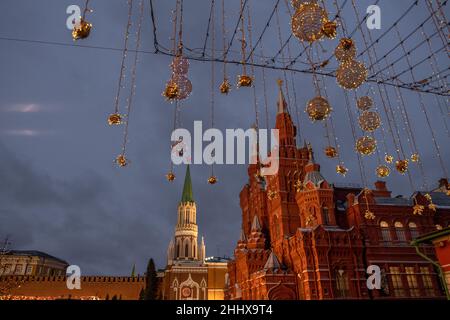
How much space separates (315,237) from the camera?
27.2m

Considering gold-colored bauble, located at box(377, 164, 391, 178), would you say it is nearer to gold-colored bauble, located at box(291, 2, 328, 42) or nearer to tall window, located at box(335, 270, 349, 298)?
gold-colored bauble, located at box(291, 2, 328, 42)

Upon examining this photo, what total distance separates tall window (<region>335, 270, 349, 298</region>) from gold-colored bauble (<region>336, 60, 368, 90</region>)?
2192 cm

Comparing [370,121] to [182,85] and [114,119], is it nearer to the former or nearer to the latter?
[182,85]

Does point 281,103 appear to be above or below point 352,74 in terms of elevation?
above

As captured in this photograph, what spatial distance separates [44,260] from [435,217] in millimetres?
85378

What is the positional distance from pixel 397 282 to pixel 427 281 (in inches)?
106

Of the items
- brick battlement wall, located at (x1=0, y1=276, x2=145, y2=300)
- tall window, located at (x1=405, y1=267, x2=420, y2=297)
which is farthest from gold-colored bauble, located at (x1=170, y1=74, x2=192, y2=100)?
brick battlement wall, located at (x1=0, y1=276, x2=145, y2=300)

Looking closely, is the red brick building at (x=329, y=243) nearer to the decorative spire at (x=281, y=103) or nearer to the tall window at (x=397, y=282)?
the tall window at (x=397, y=282)

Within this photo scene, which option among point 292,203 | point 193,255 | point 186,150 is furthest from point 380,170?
point 193,255

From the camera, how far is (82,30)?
5574mm

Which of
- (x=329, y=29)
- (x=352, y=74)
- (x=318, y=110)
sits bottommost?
(x=329, y=29)

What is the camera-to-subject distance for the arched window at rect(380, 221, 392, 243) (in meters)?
29.2

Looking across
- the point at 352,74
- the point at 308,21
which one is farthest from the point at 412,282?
the point at 308,21

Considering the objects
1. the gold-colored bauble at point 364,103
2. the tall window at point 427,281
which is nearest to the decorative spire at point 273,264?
the tall window at point 427,281
